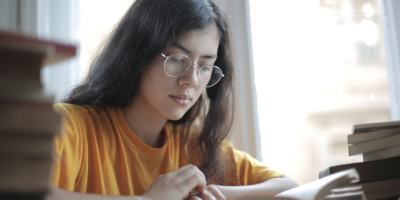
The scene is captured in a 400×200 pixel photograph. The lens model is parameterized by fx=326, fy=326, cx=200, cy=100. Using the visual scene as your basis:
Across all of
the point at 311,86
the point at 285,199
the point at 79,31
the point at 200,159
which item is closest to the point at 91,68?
the point at 200,159

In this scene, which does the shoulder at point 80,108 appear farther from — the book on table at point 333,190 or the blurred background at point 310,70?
the book on table at point 333,190

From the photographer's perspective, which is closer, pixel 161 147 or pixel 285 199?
pixel 285 199

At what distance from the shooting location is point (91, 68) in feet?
3.81

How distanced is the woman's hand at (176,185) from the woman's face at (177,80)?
0.82ft

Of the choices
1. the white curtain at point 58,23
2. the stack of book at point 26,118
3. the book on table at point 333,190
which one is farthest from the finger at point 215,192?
the white curtain at point 58,23

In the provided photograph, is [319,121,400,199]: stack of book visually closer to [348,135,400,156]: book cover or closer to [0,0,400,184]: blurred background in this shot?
[348,135,400,156]: book cover

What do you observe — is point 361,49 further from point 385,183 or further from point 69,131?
point 69,131

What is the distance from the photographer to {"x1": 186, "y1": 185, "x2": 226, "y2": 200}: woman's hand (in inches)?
31.3

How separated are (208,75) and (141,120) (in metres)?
0.28

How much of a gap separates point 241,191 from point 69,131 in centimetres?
51

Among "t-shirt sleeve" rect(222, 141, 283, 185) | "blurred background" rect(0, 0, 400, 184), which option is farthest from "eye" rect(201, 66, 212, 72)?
"blurred background" rect(0, 0, 400, 184)

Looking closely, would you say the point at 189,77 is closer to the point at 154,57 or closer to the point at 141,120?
the point at 154,57

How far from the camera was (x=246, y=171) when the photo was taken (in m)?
1.18

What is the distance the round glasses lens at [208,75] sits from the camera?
106 cm
